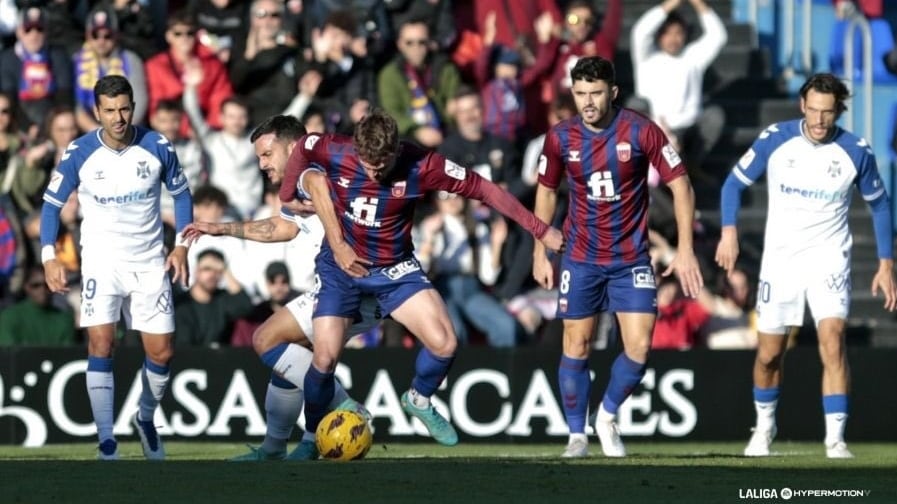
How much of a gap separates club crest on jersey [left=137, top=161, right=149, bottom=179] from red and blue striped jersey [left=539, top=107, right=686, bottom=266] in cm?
256

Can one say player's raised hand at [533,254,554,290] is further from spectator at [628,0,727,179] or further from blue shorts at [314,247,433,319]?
spectator at [628,0,727,179]

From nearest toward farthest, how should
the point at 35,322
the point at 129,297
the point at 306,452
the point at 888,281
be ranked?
1. the point at 306,452
2. the point at 129,297
3. the point at 888,281
4. the point at 35,322

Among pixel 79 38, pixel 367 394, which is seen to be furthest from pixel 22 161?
pixel 367 394

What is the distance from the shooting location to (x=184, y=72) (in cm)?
1858

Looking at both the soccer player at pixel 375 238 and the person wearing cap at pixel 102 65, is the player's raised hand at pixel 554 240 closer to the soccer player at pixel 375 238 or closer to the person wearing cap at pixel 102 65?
the soccer player at pixel 375 238

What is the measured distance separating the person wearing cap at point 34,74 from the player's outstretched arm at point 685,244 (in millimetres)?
7697

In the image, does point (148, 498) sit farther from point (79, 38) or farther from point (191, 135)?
point (79, 38)

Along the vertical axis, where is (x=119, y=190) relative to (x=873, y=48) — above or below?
below

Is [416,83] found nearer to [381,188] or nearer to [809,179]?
[809,179]

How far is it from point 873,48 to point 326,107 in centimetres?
617

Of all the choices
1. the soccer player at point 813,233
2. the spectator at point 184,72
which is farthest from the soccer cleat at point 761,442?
the spectator at point 184,72

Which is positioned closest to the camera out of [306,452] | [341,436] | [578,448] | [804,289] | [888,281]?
[341,436]

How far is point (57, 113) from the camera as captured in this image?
57.2 ft

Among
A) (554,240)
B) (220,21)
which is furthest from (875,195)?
(220,21)
